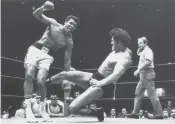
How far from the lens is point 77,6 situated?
342 cm

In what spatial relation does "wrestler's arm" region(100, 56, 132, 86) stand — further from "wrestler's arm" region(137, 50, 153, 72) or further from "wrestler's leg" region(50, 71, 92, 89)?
"wrestler's arm" region(137, 50, 153, 72)

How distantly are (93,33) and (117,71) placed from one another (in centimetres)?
214

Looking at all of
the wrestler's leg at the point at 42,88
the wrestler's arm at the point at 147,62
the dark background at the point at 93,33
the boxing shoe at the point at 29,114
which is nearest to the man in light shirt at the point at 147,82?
the wrestler's arm at the point at 147,62

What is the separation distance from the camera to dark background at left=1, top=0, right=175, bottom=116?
319 centimetres

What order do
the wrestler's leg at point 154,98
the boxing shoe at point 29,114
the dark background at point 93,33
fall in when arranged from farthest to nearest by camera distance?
1. the dark background at point 93,33
2. the wrestler's leg at point 154,98
3. the boxing shoe at point 29,114

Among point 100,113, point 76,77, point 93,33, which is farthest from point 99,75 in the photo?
point 93,33

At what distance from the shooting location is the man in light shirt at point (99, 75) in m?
1.58

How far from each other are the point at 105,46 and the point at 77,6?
69cm

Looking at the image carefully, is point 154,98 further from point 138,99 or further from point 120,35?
point 120,35

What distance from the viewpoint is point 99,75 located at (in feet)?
5.47

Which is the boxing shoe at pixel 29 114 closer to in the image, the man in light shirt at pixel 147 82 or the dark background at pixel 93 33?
the man in light shirt at pixel 147 82

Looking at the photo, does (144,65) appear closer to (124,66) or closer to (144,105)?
(124,66)

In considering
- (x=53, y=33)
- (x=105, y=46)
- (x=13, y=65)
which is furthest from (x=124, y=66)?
(x=105, y=46)

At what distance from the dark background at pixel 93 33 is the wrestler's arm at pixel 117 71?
1.52m
